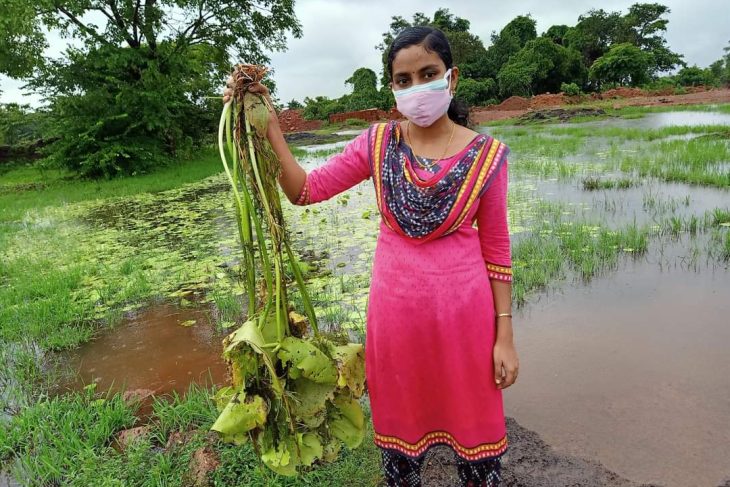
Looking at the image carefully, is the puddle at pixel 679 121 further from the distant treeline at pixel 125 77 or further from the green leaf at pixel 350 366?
the green leaf at pixel 350 366

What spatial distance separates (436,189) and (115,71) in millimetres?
13159

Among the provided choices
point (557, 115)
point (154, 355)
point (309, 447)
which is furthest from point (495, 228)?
point (557, 115)

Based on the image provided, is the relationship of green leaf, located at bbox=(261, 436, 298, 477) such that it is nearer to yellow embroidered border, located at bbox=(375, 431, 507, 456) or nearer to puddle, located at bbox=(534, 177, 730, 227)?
yellow embroidered border, located at bbox=(375, 431, 507, 456)

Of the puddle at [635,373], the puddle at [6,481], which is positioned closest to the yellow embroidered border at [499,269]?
the puddle at [635,373]

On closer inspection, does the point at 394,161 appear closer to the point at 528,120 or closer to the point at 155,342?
the point at 155,342

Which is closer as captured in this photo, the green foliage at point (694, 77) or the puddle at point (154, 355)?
the puddle at point (154, 355)

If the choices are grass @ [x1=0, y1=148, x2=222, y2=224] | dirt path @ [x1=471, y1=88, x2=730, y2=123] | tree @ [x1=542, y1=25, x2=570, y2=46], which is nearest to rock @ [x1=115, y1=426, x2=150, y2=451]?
grass @ [x1=0, y1=148, x2=222, y2=224]

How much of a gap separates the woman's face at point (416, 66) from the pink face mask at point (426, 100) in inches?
0.7

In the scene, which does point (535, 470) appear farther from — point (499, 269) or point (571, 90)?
point (571, 90)

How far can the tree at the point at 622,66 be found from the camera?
28177 millimetres

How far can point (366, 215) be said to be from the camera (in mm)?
5016

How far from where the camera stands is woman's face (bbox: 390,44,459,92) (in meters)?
1.20

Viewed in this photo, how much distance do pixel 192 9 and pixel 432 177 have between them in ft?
44.3

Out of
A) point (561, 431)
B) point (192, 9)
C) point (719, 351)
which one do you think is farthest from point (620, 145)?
point (192, 9)
